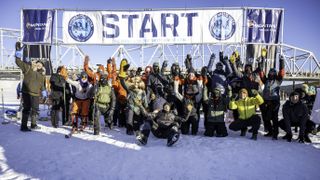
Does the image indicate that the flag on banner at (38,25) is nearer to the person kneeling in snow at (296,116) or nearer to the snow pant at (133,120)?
the snow pant at (133,120)

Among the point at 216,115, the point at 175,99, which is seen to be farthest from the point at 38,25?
the point at 216,115

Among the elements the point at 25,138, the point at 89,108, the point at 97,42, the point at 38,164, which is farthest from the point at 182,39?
the point at 38,164

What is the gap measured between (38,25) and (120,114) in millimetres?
6446

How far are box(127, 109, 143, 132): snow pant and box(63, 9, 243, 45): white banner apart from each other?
194 inches

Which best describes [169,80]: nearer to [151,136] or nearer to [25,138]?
[151,136]

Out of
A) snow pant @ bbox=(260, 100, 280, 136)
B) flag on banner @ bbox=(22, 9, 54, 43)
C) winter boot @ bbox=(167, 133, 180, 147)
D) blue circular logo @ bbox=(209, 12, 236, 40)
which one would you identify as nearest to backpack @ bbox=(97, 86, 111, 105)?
winter boot @ bbox=(167, 133, 180, 147)

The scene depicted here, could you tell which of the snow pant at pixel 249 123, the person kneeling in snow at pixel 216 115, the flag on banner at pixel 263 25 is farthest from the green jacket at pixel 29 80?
the flag on banner at pixel 263 25

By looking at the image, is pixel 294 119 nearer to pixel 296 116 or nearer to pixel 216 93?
pixel 296 116

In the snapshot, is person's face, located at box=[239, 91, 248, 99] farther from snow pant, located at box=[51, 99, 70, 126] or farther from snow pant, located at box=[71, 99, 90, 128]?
snow pant, located at box=[51, 99, 70, 126]

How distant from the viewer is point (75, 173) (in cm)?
476

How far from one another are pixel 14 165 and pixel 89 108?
108 inches

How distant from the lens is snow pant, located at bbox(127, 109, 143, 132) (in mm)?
7164

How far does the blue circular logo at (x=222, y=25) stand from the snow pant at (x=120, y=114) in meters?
5.41

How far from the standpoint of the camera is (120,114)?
803cm
